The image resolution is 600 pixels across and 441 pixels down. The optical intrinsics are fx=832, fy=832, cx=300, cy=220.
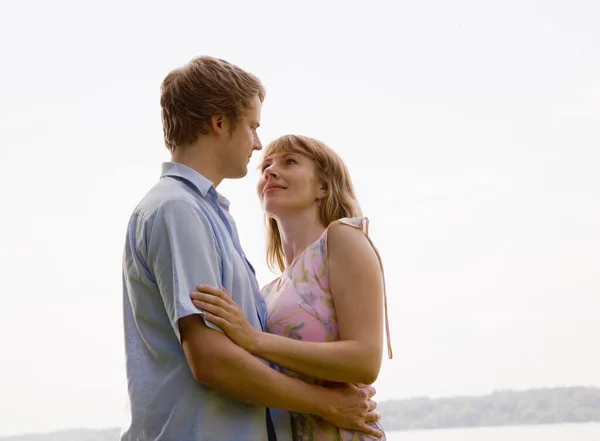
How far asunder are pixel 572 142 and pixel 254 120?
7310 mm

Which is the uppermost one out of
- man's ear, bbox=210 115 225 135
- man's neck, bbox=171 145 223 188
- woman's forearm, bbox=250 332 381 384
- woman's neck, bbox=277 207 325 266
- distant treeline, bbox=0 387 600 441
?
man's ear, bbox=210 115 225 135

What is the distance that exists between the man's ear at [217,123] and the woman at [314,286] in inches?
13.6

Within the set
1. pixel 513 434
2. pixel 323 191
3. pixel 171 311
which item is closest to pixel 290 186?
pixel 323 191

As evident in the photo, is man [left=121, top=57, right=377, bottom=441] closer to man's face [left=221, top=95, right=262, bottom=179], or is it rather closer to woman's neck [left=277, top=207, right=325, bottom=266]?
man's face [left=221, top=95, right=262, bottom=179]

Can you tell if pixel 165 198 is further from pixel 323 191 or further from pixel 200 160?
pixel 323 191

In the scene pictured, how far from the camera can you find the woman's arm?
1.57 m

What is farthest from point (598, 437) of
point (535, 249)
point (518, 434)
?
point (535, 249)

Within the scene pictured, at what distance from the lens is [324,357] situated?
1.69 meters

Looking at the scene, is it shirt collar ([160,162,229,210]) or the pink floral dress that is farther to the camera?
the pink floral dress

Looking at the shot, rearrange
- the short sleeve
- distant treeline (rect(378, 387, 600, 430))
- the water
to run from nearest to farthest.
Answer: the short sleeve, the water, distant treeline (rect(378, 387, 600, 430))

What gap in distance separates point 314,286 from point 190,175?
1.34 ft

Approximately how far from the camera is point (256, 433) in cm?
163

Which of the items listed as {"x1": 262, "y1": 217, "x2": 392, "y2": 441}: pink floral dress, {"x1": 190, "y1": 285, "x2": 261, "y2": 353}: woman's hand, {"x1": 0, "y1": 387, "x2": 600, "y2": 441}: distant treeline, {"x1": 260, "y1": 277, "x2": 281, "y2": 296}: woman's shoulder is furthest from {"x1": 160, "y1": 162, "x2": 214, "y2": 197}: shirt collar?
{"x1": 0, "y1": 387, "x2": 600, "y2": 441}: distant treeline

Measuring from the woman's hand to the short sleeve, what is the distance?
0.04 ft
